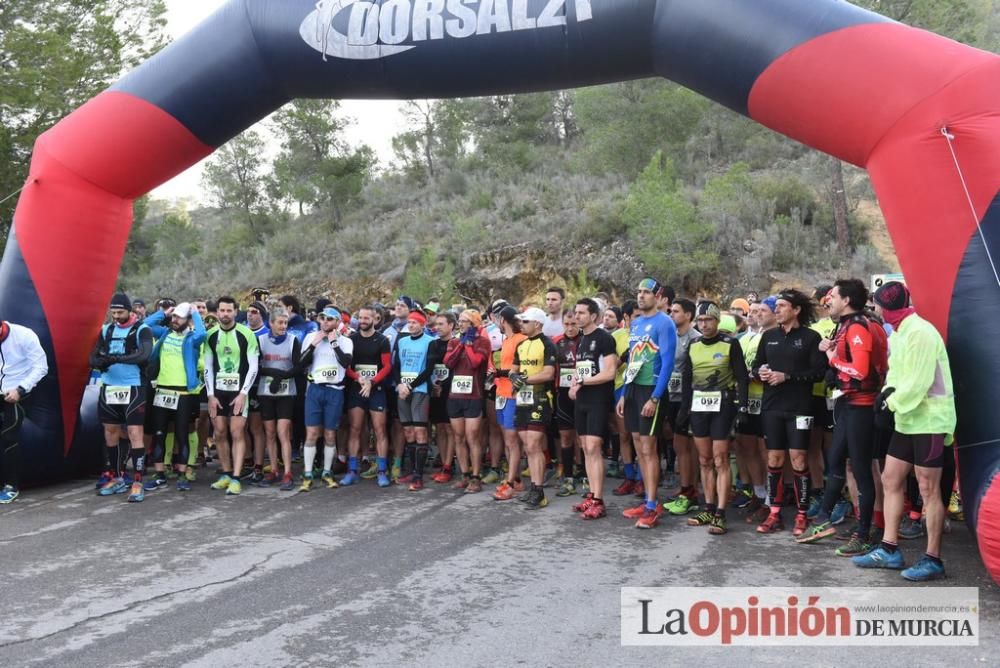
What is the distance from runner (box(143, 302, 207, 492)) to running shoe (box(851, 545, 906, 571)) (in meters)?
6.80

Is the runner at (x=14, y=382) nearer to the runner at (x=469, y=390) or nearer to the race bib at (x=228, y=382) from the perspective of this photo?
the race bib at (x=228, y=382)

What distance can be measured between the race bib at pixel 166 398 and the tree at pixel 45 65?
12.3 meters

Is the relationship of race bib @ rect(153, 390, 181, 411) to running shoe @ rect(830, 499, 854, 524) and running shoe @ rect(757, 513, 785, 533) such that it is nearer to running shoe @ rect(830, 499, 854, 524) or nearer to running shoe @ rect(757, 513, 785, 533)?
running shoe @ rect(757, 513, 785, 533)

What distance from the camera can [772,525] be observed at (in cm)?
688

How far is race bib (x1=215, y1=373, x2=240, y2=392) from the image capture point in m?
8.82

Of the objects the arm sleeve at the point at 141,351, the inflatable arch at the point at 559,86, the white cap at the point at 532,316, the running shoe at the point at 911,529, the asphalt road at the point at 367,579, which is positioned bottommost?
the asphalt road at the point at 367,579

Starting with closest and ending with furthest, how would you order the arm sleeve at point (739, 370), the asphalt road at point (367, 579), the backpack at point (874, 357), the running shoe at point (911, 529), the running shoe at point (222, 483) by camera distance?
1. the asphalt road at point (367, 579)
2. the backpack at point (874, 357)
3. the running shoe at point (911, 529)
4. the arm sleeve at point (739, 370)
5. the running shoe at point (222, 483)

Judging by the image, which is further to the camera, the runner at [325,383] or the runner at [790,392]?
the runner at [325,383]

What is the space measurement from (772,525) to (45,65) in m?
18.6

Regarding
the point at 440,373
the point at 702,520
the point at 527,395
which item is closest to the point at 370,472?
the point at 440,373

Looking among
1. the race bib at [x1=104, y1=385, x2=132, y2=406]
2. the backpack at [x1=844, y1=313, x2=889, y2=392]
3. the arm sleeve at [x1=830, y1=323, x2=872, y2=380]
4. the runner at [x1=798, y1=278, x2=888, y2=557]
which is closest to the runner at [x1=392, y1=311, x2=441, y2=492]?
the race bib at [x1=104, y1=385, x2=132, y2=406]

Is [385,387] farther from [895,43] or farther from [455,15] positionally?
[895,43]

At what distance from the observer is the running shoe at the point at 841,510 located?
710 centimetres

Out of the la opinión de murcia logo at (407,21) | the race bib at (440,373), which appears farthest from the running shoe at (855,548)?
the la opinión de murcia logo at (407,21)
